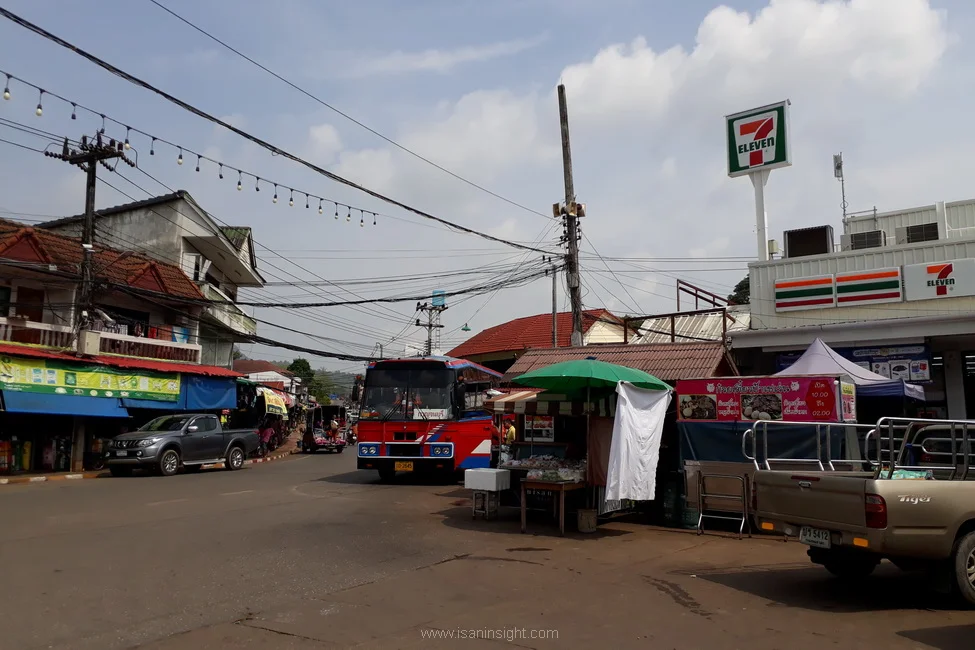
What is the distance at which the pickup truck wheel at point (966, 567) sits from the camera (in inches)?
252

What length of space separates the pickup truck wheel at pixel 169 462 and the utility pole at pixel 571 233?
1180cm

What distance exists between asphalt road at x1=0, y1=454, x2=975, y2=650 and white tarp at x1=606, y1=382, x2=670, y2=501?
73cm

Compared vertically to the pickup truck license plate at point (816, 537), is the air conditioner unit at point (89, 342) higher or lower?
higher

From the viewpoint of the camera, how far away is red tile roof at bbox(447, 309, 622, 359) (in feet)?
125

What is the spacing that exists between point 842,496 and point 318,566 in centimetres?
556

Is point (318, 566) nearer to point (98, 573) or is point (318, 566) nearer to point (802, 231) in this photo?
point (98, 573)

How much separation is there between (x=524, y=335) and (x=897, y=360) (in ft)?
74.3

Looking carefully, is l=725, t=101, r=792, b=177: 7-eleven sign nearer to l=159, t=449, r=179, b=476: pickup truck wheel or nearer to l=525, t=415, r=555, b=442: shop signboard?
l=525, t=415, r=555, b=442: shop signboard

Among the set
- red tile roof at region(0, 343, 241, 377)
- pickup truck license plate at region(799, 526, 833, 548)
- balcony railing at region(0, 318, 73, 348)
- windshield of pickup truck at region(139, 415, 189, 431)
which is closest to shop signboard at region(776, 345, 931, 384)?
pickup truck license plate at region(799, 526, 833, 548)

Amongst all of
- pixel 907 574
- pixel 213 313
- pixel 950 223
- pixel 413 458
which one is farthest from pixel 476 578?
pixel 213 313

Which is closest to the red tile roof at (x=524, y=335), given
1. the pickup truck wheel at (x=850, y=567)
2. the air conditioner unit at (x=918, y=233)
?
the air conditioner unit at (x=918, y=233)

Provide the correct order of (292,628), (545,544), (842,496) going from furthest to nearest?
(545,544), (842,496), (292,628)

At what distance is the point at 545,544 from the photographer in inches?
394

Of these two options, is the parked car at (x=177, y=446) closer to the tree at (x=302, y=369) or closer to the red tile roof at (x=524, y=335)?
the red tile roof at (x=524, y=335)
